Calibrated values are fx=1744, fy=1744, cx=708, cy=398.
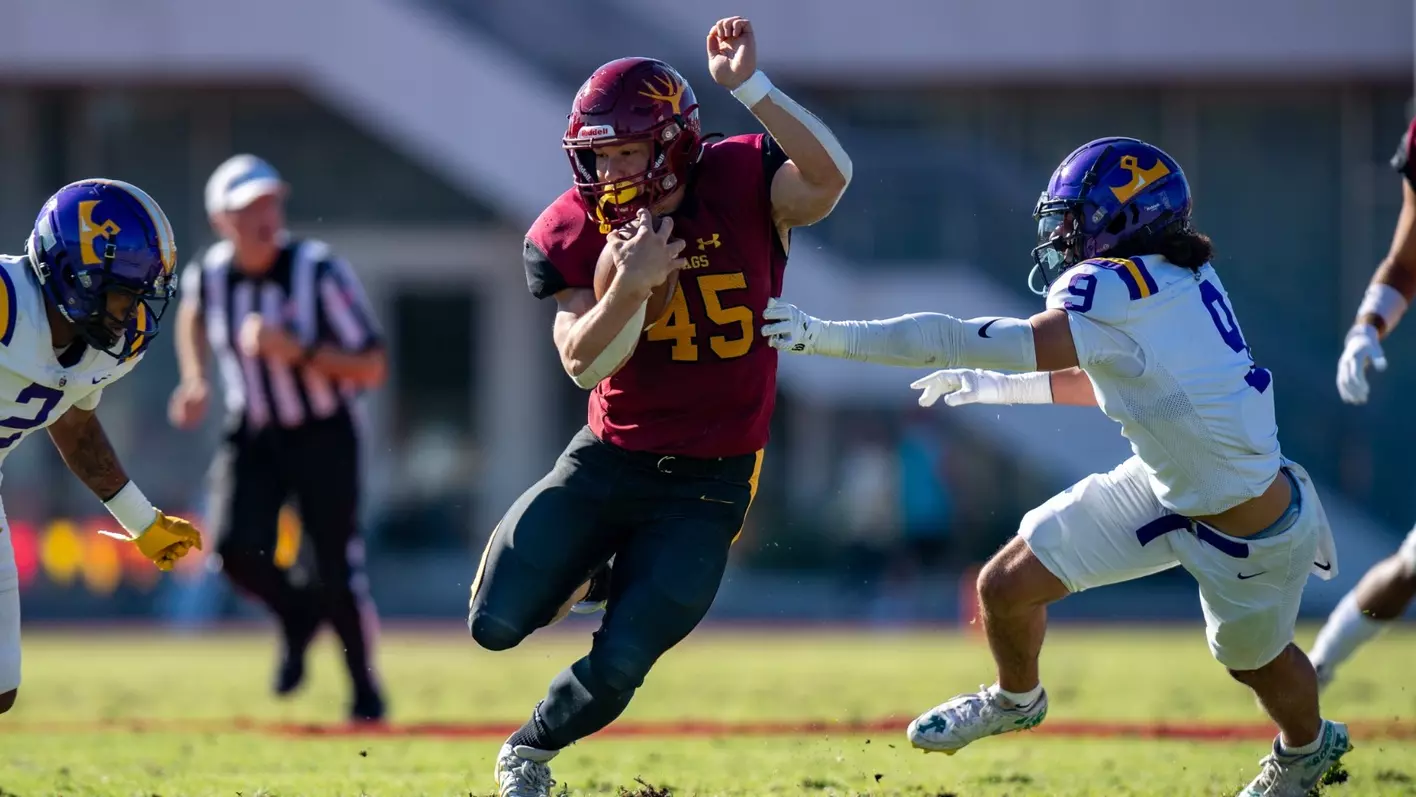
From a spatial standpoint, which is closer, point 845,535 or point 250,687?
point 250,687

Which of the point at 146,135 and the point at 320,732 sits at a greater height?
the point at 146,135

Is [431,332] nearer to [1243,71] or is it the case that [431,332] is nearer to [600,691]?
[1243,71]

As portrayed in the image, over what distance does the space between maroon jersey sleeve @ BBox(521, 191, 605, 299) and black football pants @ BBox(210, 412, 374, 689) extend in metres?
3.22

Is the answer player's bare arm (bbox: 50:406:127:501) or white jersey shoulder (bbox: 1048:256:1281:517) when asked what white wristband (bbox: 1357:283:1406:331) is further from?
player's bare arm (bbox: 50:406:127:501)

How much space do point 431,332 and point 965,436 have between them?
5539mm

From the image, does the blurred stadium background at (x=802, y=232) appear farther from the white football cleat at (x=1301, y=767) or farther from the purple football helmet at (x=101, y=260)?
the purple football helmet at (x=101, y=260)

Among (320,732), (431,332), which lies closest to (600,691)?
(320,732)

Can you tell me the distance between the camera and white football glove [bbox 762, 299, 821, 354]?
4.32m

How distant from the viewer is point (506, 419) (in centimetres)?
1767

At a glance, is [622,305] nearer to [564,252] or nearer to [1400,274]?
[564,252]

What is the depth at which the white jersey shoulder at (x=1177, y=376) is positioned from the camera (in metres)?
4.44

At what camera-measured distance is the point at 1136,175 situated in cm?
475

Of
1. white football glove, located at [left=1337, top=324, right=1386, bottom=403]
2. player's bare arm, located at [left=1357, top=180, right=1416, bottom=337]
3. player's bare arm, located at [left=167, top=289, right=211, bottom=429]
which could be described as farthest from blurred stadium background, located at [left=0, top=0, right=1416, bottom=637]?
white football glove, located at [left=1337, top=324, right=1386, bottom=403]

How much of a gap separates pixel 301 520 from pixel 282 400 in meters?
0.54
